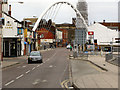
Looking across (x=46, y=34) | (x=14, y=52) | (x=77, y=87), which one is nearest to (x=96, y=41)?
(x=46, y=34)

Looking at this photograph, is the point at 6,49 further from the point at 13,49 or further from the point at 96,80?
the point at 96,80

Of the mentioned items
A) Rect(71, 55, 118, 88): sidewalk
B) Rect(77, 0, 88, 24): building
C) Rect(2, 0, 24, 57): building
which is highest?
Rect(77, 0, 88, 24): building

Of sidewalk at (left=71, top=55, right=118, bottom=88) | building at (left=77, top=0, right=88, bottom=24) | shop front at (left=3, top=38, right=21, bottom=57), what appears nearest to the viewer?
sidewalk at (left=71, top=55, right=118, bottom=88)

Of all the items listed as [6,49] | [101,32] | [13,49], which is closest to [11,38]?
[13,49]

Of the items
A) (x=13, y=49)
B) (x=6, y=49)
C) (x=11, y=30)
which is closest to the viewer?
(x=6, y=49)

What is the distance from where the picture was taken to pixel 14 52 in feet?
165

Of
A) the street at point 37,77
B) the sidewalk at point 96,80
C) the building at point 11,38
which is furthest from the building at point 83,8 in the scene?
the sidewalk at point 96,80

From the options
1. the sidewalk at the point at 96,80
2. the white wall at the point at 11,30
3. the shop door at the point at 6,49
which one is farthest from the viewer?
the white wall at the point at 11,30

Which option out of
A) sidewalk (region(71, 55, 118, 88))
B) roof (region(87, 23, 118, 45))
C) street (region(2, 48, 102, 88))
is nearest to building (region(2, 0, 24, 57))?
street (region(2, 48, 102, 88))

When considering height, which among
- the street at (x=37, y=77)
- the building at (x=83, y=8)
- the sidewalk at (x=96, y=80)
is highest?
the building at (x=83, y=8)

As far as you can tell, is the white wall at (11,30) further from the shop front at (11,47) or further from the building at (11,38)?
the shop front at (11,47)

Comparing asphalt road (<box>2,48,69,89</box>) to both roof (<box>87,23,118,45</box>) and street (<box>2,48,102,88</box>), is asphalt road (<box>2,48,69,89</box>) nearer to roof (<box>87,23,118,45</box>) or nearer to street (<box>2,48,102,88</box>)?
street (<box>2,48,102,88</box>)

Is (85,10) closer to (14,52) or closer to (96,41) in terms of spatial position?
(96,41)

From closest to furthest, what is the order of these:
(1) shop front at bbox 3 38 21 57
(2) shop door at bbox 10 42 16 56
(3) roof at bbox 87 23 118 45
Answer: (1) shop front at bbox 3 38 21 57 < (2) shop door at bbox 10 42 16 56 < (3) roof at bbox 87 23 118 45
